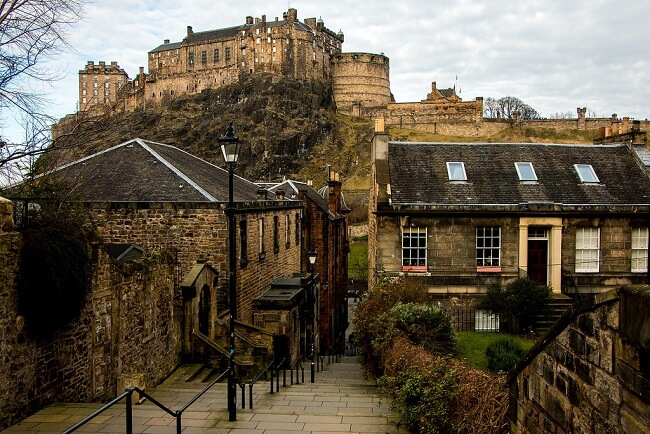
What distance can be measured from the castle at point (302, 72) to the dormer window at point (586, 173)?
82.1 m

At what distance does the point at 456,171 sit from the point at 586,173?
16.4 feet

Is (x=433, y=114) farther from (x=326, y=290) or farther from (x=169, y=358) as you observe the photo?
(x=169, y=358)

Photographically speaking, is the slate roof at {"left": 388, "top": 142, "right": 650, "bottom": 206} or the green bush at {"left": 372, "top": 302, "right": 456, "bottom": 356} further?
the slate roof at {"left": 388, "top": 142, "right": 650, "bottom": 206}

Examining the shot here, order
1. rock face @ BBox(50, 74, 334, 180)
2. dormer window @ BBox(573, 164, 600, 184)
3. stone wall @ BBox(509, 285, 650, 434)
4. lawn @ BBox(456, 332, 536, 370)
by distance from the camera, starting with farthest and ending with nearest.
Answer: rock face @ BBox(50, 74, 334, 180) → dormer window @ BBox(573, 164, 600, 184) → lawn @ BBox(456, 332, 536, 370) → stone wall @ BBox(509, 285, 650, 434)

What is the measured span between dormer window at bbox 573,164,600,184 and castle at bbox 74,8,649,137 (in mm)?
82066

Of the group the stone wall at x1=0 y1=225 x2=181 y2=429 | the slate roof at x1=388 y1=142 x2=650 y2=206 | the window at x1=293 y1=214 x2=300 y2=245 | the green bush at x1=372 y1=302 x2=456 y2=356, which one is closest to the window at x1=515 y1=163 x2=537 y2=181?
the slate roof at x1=388 y1=142 x2=650 y2=206

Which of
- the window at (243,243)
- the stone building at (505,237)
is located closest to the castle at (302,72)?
the stone building at (505,237)

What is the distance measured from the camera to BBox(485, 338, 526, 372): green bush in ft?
38.1

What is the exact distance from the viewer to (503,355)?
39.2 feet

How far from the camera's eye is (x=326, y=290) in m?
27.9

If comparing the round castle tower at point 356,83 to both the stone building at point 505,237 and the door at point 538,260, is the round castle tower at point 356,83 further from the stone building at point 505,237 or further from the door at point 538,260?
the door at point 538,260

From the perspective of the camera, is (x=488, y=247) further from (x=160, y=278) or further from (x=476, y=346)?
(x=160, y=278)

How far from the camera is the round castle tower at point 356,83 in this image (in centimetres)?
10900

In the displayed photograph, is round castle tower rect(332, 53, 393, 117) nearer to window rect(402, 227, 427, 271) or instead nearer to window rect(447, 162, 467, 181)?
window rect(447, 162, 467, 181)
